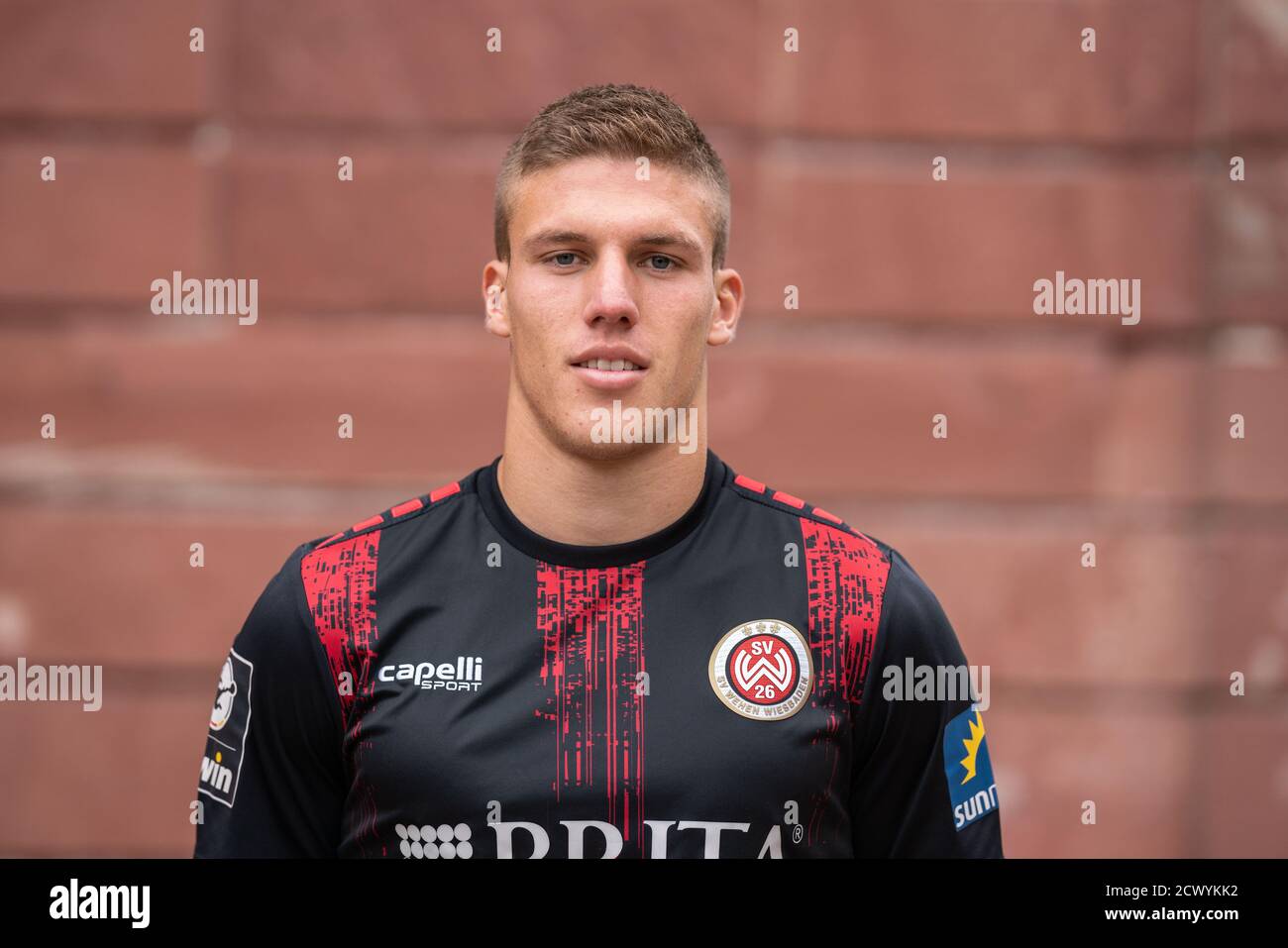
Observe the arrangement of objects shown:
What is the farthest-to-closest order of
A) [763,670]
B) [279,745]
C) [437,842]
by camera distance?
[279,745]
[763,670]
[437,842]

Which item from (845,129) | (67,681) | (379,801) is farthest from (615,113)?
(67,681)

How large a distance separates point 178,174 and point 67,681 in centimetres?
198

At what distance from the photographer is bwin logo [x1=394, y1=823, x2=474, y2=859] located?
228cm

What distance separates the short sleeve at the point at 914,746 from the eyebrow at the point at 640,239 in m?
0.82

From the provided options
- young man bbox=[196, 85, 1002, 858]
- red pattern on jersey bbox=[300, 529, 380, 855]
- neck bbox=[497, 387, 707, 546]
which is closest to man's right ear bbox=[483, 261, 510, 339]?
young man bbox=[196, 85, 1002, 858]

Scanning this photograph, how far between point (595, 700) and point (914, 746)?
0.68m

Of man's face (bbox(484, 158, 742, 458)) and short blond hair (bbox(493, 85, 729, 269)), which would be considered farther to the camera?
short blond hair (bbox(493, 85, 729, 269))

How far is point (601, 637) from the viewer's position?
2.40m

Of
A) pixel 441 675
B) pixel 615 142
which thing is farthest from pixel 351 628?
pixel 615 142

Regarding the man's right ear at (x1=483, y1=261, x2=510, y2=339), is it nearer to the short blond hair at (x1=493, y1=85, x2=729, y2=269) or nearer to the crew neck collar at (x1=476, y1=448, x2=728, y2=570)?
the short blond hair at (x1=493, y1=85, x2=729, y2=269)

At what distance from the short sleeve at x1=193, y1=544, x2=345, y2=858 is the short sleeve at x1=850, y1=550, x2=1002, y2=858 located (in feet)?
3.57
